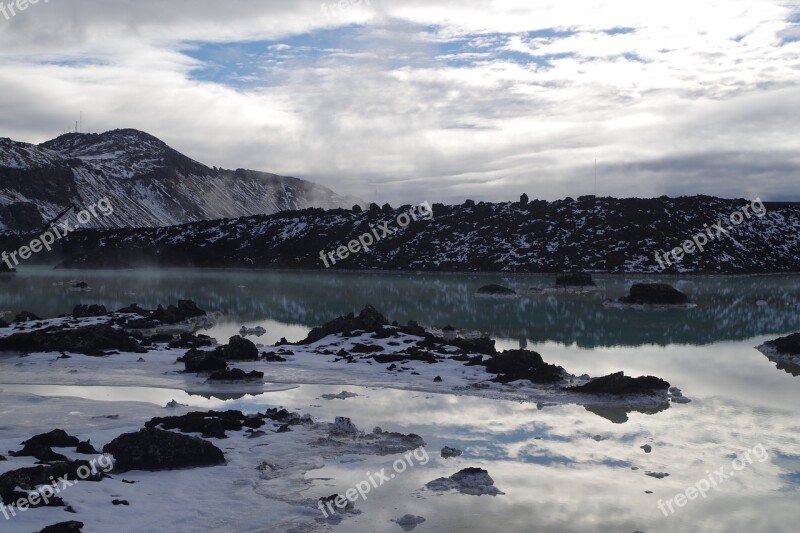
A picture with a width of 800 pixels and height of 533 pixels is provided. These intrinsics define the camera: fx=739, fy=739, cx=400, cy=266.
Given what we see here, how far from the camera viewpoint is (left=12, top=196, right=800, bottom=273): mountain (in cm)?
11056

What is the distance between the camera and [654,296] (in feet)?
191

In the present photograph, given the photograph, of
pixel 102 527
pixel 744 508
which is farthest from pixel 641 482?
pixel 102 527

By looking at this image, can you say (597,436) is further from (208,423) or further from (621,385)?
(208,423)

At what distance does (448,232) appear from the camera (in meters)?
131

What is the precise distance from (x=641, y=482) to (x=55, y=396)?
54.0 ft

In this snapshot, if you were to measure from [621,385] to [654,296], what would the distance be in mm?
37573

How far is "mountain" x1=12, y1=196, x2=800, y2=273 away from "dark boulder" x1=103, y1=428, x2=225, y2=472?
94339 millimetres

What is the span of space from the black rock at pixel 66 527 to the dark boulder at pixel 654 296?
5255 cm

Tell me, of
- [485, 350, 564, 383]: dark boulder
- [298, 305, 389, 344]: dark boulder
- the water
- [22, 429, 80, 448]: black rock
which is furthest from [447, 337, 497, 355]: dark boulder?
[22, 429, 80, 448]: black rock

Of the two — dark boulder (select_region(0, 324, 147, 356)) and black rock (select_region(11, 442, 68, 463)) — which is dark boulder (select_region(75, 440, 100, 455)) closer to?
black rock (select_region(11, 442, 68, 463))

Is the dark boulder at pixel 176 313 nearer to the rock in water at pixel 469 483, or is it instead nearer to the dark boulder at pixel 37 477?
the dark boulder at pixel 37 477

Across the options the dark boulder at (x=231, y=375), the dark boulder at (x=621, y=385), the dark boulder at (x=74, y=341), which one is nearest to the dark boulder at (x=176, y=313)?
the dark boulder at (x=74, y=341)

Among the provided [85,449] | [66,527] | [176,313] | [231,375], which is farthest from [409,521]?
[176,313]

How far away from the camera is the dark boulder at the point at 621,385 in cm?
2295
